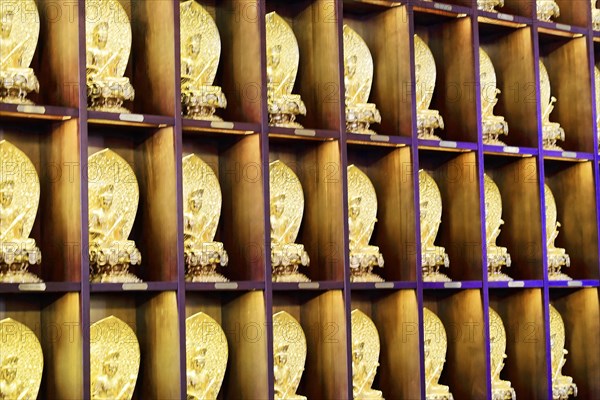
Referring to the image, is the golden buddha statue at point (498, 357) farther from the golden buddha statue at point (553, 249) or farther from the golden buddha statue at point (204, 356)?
the golden buddha statue at point (204, 356)

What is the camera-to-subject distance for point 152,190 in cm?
316

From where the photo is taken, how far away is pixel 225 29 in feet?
11.3

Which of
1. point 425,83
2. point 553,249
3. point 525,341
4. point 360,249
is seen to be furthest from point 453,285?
point 425,83

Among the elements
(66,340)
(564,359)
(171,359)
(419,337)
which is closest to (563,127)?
(564,359)

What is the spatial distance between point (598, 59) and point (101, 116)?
90.5 inches

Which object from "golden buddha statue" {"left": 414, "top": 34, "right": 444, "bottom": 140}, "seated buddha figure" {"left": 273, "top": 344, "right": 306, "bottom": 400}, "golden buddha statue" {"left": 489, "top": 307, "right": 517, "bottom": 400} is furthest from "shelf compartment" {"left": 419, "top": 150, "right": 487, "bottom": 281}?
"seated buddha figure" {"left": 273, "top": 344, "right": 306, "bottom": 400}

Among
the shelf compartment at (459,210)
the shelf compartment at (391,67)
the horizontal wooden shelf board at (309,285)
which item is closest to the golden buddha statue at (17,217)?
the horizontal wooden shelf board at (309,285)

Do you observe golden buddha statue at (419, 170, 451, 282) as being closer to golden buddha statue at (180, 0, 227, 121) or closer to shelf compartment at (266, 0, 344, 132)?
shelf compartment at (266, 0, 344, 132)

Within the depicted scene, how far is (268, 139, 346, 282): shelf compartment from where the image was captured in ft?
11.1

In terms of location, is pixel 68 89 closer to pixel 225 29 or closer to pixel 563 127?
pixel 225 29

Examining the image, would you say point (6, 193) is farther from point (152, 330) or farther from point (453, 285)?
point (453, 285)

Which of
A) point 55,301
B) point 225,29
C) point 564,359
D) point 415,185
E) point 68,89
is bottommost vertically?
point 564,359

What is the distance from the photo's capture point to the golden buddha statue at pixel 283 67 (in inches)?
133

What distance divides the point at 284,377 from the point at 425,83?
1164mm
